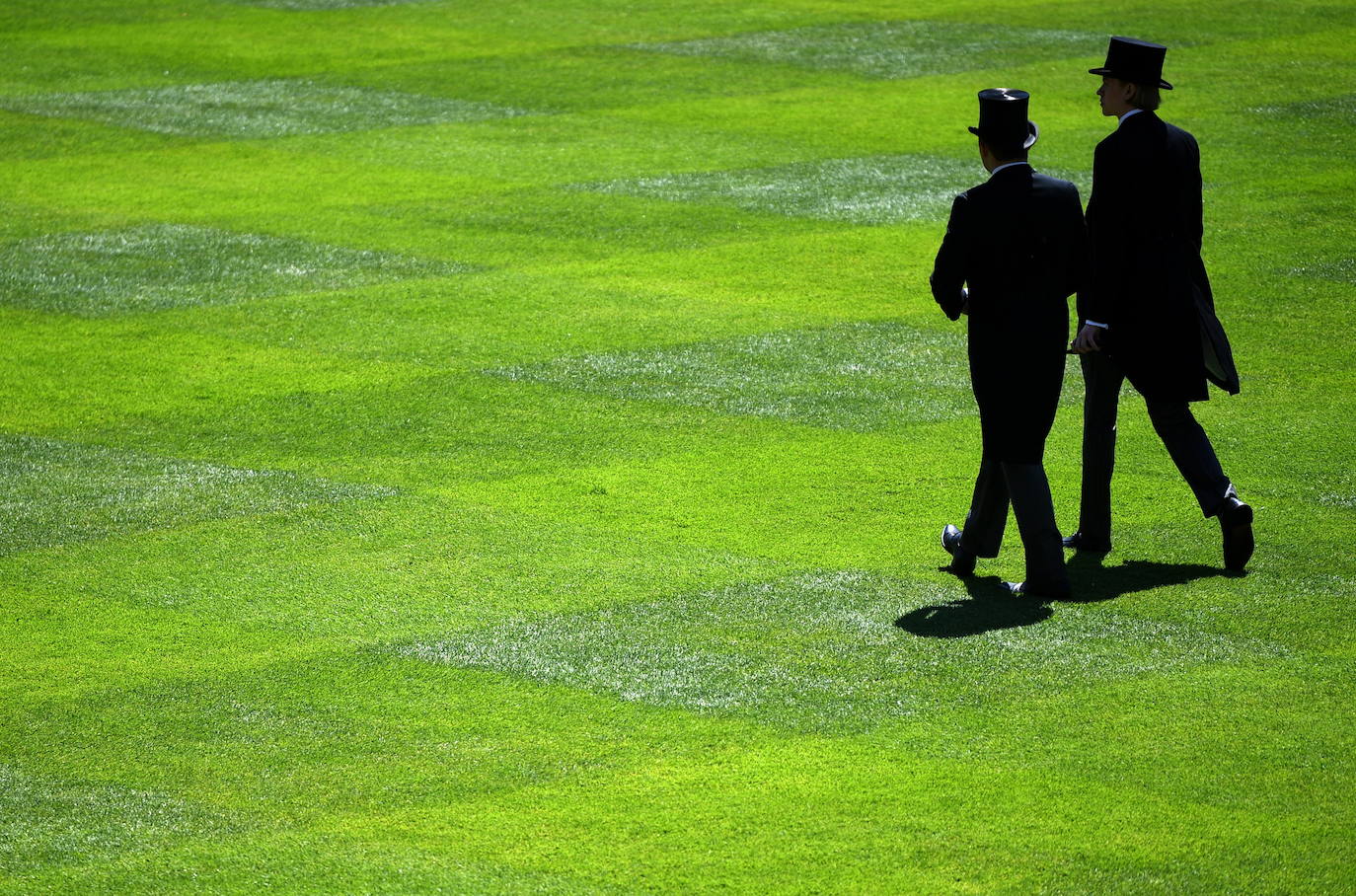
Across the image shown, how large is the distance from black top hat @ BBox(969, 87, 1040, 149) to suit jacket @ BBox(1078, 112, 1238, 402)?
62cm

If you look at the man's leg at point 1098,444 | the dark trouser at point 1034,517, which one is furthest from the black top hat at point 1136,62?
the dark trouser at point 1034,517

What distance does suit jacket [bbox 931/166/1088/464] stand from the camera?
6.89 metres

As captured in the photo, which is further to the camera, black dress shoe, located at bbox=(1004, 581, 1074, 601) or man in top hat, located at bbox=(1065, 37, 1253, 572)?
man in top hat, located at bbox=(1065, 37, 1253, 572)

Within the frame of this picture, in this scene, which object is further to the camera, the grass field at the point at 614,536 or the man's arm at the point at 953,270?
the man's arm at the point at 953,270

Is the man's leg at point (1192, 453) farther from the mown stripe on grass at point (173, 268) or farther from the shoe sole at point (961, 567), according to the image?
the mown stripe on grass at point (173, 268)

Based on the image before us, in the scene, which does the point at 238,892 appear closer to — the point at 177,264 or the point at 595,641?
the point at 595,641

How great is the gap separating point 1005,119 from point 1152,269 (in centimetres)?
108

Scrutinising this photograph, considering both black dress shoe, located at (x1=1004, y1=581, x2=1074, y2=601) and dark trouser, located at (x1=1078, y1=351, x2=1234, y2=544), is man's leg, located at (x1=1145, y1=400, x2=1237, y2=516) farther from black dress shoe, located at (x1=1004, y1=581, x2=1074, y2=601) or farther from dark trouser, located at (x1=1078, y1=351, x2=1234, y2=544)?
black dress shoe, located at (x1=1004, y1=581, x2=1074, y2=601)

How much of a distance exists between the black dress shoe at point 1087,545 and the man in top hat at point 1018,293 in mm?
704

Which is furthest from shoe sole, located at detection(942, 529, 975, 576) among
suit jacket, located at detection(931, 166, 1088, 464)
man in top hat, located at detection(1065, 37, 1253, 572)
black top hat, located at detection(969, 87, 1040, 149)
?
black top hat, located at detection(969, 87, 1040, 149)

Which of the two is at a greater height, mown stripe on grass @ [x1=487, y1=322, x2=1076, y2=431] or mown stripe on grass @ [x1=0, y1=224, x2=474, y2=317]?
mown stripe on grass @ [x1=0, y1=224, x2=474, y2=317]

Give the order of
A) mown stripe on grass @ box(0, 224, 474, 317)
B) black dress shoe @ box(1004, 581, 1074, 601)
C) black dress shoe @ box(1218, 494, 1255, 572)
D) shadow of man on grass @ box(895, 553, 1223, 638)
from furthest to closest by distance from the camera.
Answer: mown stripe on grass @ box(0, 224, 474, 317)
black dress shoe @ box(1218, 494, 1255, 572)
black dress shoe @ box(1004, 581, 1074, 601)
shadow of man on grass @ box(895, 553, 1223, 638)

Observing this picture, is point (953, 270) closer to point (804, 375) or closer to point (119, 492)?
point (804, 375)

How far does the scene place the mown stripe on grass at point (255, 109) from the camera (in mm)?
18156
